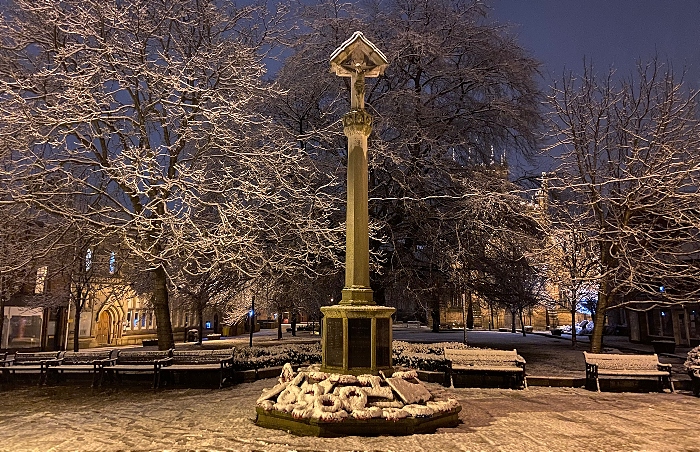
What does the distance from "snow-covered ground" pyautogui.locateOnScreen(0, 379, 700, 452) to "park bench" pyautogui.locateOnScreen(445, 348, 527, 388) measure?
1.66 feet

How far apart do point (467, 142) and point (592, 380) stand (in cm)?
853

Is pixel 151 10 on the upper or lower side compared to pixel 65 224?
upper

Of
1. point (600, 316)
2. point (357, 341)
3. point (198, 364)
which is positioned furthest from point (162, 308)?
point (600, 316)

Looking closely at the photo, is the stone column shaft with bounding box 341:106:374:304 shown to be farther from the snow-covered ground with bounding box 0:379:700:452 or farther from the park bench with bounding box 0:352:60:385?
the park bench with bounding box 0:352:60:385

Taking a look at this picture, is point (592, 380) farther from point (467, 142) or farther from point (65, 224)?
point (65, 224)

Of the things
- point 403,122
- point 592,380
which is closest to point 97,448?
point 592,380

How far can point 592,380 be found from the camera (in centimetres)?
1223

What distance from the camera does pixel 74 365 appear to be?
44.0 ft

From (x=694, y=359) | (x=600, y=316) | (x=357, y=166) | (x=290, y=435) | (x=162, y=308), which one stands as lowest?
(x=290, y=435)

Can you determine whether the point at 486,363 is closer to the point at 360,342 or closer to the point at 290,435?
the point at 360,342

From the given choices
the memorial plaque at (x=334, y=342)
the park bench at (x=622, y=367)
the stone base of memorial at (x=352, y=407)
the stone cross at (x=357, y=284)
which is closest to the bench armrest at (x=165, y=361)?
the stone base of memorial at (x=352, y=407)

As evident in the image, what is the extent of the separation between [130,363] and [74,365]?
63.0 inches

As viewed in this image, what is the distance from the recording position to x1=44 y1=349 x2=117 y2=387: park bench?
520 inches

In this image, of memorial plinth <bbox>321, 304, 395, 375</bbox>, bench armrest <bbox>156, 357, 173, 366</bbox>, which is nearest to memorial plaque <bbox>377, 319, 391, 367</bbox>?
memorial plinth <bbox>321, 304, 395, 375</bbox>
